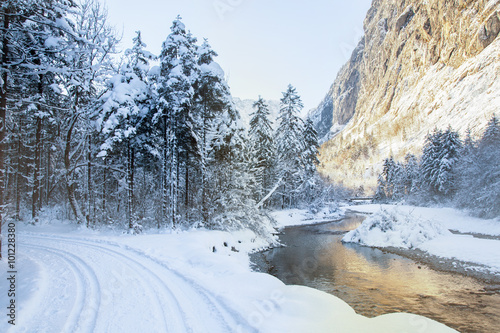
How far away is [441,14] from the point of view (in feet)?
414

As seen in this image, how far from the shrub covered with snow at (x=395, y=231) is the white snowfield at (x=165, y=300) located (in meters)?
15.0

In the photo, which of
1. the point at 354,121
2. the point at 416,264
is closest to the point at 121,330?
the point at 416,264

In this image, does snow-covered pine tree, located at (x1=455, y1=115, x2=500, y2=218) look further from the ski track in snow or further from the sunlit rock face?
the ski track in snow

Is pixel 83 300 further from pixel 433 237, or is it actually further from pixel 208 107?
pixel 433 237

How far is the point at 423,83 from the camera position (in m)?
119

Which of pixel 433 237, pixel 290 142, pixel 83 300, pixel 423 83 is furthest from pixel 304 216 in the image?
pixel 423 83

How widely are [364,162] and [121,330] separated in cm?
13618

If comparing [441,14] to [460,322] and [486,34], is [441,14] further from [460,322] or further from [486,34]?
[460,322]

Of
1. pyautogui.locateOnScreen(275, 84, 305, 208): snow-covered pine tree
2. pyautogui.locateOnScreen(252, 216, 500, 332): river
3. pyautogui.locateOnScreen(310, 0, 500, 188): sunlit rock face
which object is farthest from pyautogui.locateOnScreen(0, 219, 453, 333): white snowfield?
pyautogui.locateOnScreen(310, 0, 500, 188): sunlit rock face

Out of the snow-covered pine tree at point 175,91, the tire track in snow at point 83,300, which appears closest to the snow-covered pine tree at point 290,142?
the snow-covered pine tree at point 175,91

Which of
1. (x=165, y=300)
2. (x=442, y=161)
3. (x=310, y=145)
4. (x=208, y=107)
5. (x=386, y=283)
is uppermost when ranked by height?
(x=310, y=145)

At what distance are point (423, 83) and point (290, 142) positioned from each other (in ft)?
382

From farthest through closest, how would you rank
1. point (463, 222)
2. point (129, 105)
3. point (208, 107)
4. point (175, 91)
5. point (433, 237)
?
point (463, 222) → point (208, 107) → point (433, 237) → point (129, 105) → point (175, 91)

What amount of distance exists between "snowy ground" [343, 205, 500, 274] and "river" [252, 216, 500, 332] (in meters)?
2.01
